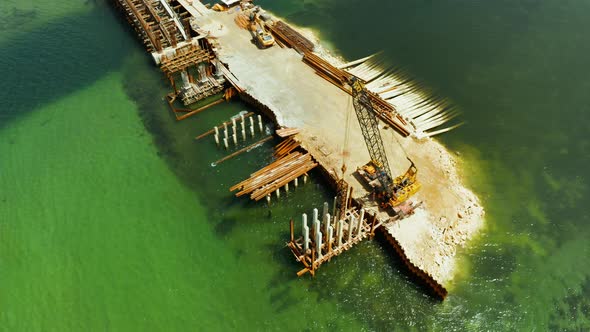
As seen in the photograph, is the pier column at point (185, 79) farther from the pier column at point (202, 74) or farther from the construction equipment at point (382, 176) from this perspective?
the construction equipment at point (382, 176)

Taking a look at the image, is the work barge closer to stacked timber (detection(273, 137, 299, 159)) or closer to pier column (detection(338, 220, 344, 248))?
stacked timber (detection(273, 137, 299, 159))

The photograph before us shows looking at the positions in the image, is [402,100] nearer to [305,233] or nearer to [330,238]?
[330,238]

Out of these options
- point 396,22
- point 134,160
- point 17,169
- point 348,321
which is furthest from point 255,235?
point 396,22

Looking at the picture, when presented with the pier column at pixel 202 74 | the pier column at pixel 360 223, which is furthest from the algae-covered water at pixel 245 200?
the pier column at pixel 202 74

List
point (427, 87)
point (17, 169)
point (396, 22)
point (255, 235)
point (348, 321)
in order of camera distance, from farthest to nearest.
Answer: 1. point (396, 22)
2. point (427, 87)
3. point (17, 169)
4. point (255, 235)
5. point (348, 321)

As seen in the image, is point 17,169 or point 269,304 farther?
point 17,169

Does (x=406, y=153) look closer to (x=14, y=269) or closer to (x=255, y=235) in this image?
(x=255, y=235)

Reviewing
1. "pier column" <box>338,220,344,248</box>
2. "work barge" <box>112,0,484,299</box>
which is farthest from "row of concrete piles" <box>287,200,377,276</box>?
"work barge" <box>112,0,484,299</box>
